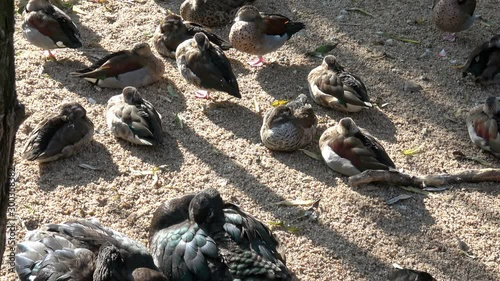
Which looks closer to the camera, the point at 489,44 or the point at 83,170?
the point at 83,170

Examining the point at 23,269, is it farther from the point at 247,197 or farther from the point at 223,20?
the point at 223,20

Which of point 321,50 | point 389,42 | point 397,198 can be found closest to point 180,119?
point 321,50

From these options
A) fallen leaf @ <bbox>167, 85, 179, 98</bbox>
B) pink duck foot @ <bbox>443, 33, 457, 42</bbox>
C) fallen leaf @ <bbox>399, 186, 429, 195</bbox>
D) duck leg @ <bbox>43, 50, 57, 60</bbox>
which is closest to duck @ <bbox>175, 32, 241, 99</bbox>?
fallen leaf @ <bbox>167, 85, 179, 98</bbox>

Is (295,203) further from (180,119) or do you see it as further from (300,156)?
(180,119)

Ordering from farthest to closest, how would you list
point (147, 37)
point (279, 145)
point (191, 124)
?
1. point (147, 37)
2. point (191, 124)
3. point (279, 145)

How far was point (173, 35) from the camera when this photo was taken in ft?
27.8

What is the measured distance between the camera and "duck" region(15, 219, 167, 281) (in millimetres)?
4793

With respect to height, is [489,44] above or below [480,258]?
above

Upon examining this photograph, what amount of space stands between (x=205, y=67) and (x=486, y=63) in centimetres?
321

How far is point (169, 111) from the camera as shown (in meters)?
7.63

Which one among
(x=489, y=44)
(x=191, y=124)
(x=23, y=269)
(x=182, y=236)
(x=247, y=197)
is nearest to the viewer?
(x=23, y=269)

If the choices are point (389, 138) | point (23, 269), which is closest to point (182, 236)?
point (23, 269)

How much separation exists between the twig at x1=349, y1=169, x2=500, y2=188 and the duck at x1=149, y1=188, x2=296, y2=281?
1299 mm

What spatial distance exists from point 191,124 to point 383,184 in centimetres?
208
